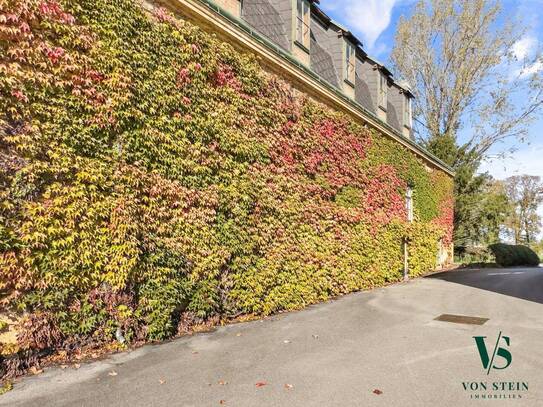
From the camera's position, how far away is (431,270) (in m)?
18.0

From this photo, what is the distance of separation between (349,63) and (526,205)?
4280cm

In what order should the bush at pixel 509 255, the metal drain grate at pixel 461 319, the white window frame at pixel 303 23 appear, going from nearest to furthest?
the metal drain grate at pixel 461 319 → the white window frame at pixel 303 23 → the bush at pixel 509 255

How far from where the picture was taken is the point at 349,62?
1418cm

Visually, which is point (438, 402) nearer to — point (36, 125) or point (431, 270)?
point (36, 125)

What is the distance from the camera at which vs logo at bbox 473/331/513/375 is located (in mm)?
4801

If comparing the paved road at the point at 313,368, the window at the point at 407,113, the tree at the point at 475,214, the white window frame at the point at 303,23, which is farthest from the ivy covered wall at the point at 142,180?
the tree at the point at 475,214

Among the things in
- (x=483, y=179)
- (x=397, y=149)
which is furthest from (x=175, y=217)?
(x=483, y=179)

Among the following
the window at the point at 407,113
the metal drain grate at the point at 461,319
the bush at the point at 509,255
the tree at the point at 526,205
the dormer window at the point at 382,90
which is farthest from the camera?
the tree at the point at 526,205

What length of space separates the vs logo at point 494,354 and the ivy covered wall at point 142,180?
3.84 m

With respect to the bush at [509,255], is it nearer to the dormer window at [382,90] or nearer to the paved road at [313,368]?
the dormer window at [382,90]

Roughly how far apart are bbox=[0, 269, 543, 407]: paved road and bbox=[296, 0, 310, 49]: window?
7588mm

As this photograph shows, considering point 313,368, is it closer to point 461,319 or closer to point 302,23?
point 461,319

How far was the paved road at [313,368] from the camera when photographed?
3920 millimetres

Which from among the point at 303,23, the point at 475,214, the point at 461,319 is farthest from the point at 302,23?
the point at 475,214
